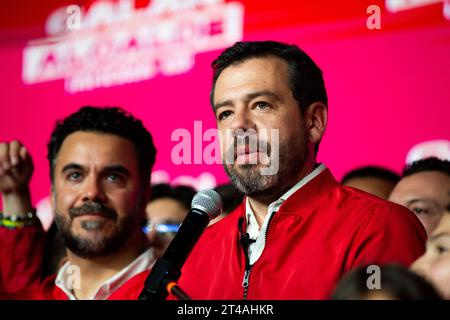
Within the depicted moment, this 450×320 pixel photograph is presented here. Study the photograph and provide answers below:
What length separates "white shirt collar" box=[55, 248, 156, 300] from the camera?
2.05 m

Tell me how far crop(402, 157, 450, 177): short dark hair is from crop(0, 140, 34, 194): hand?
1.08 m

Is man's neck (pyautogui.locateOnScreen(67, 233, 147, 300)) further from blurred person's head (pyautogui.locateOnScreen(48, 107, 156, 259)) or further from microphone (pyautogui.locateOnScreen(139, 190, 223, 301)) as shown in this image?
microphone (pyautogui.locateOnScreen(139, 190, 223, 301))

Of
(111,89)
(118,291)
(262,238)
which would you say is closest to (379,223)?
(262,238)

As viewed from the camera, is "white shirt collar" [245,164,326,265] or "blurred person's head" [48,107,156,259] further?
"blurred person's head" [48,107,156,259]

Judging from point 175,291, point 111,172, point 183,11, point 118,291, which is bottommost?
point 118,291

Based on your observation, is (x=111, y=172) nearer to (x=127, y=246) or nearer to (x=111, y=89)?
(x=127, y=246)

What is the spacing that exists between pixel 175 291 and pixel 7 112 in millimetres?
2486

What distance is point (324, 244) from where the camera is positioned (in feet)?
4.97

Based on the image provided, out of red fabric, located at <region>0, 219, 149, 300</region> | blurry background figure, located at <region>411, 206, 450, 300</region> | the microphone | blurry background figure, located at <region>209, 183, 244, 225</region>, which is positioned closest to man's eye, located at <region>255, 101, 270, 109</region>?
the microphone

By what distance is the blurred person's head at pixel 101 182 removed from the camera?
2033 millimetres

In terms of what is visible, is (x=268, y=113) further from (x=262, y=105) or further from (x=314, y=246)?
(x=314, y=246)

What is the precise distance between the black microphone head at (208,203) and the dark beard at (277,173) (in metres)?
0.18

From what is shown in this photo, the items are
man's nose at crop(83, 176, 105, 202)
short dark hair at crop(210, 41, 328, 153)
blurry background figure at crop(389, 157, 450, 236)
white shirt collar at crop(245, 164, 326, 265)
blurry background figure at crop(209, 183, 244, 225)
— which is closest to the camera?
white shirt collar at crop(245, 164, 326, 265)

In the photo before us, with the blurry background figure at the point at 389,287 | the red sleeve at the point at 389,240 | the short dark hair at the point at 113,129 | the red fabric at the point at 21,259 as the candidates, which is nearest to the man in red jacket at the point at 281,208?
the red sleeve at the point at 389,240
